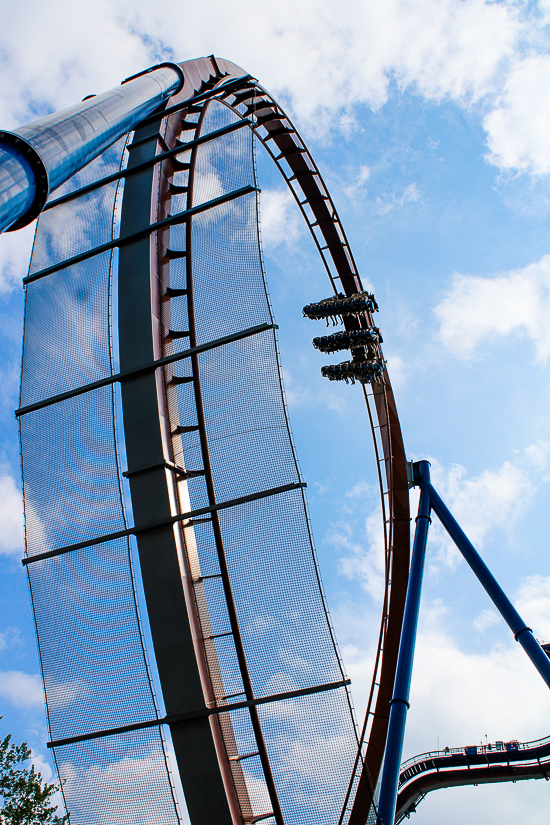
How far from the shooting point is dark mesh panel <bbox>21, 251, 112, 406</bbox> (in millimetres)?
8719

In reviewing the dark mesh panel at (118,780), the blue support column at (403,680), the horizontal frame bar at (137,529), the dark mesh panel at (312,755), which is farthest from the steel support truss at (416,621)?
the horizontal frame bar at (137,529)

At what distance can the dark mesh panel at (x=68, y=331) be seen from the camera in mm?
8719

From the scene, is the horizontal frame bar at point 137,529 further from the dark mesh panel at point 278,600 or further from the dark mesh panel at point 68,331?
the dark mesh panel at point 68,331

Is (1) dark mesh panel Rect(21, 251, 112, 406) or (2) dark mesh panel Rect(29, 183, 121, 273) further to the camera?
(2) dark mesh panel Rect(29, 183, 121, 273)

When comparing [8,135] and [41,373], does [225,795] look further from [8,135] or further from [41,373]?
[8,135]

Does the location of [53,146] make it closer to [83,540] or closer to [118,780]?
[83,540]

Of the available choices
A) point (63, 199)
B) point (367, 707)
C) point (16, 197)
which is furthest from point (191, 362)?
point (367, 707)

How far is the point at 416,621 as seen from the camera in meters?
13.2

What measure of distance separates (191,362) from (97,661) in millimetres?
4149

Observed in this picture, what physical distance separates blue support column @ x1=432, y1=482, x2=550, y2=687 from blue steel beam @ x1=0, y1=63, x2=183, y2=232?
1260cm

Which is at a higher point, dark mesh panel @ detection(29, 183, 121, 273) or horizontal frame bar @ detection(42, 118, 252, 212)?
horizontal frame bar @ detection(42, 118, 252, 212)

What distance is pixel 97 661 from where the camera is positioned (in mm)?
7070

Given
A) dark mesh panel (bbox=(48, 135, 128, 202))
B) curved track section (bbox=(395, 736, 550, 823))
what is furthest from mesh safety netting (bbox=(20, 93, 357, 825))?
curved track section (bbox=(395, 736, 550, 823))

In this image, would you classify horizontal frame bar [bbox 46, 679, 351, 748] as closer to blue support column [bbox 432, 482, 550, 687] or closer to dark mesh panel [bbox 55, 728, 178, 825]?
dark mesh panel [bbox 55, 728, 178, 825]
